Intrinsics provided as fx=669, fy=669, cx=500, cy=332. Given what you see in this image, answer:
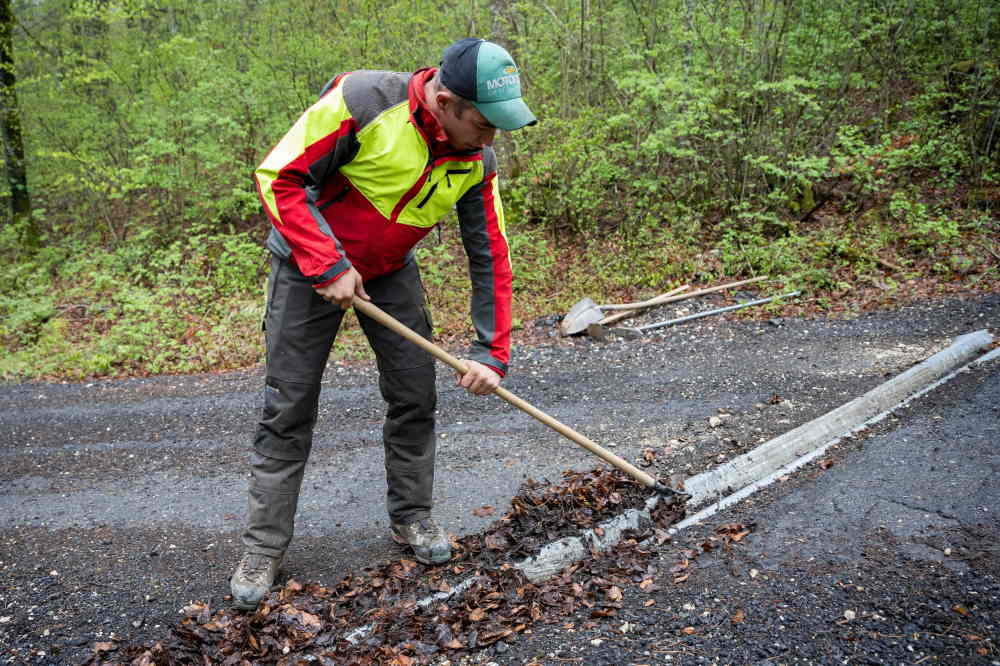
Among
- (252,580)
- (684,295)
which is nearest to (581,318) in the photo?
(684,295)

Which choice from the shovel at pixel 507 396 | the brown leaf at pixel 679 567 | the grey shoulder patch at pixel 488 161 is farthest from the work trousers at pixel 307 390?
the brown leaf at pixel 679 567

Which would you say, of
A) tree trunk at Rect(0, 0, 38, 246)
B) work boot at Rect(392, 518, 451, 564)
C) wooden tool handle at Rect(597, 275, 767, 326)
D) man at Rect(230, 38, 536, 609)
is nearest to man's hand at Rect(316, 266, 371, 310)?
man at Rect(230, 38, 536, 609)

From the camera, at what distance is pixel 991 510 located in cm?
299

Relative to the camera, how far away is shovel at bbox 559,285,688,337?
677 centimetres

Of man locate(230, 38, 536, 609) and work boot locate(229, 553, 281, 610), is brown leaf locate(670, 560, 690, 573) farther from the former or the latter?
work boot locate(229, 553, 281, 610)

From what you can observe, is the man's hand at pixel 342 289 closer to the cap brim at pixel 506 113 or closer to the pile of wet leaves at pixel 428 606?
the cap brim at pixel 506 113

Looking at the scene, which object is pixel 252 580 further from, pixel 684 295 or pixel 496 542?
pixel 684 295

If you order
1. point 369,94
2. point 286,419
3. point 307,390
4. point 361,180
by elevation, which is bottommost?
point 286,419

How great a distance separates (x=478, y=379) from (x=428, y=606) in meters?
0.96

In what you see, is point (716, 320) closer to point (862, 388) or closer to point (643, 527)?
point (862, 388)

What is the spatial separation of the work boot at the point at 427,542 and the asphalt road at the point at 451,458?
0.21 m

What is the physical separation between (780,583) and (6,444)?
18.0 feet

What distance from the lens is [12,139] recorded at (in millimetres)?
10711

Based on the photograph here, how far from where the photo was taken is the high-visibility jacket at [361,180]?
2.43 meters
